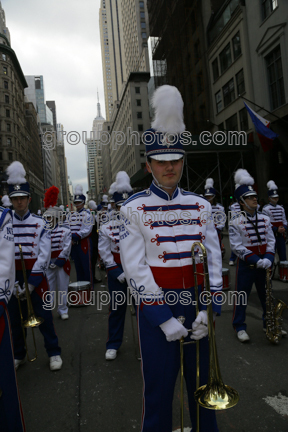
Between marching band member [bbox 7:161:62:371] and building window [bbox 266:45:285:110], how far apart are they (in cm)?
2019

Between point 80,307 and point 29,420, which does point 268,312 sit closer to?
point 29,420

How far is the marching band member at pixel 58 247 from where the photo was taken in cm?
618

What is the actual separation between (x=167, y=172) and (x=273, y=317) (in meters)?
3.41

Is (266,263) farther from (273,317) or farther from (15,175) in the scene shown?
Result: (15,175)

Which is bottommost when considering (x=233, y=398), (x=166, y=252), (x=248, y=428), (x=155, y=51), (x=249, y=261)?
(x=248, y=428)

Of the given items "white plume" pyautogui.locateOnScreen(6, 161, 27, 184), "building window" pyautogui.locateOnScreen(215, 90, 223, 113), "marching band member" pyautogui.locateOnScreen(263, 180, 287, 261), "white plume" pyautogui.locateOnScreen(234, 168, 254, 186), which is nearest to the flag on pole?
"marching band member" pyautogui.locateOnScreen(263, 180, 287, 261)

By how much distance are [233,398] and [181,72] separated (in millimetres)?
36733

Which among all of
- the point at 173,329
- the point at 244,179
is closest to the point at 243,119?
the point at 244,179

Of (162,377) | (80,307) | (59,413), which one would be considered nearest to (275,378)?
(162,377)

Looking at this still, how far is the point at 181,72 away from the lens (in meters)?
34.5

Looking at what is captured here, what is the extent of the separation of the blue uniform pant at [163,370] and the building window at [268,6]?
2331 centimetres

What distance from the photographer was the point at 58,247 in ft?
20.7

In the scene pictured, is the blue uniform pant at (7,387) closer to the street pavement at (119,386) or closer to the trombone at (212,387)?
the street pavement at (119,386)

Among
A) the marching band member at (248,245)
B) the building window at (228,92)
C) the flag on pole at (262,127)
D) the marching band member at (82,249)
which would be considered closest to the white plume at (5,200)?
the marching band member at (82,249)
